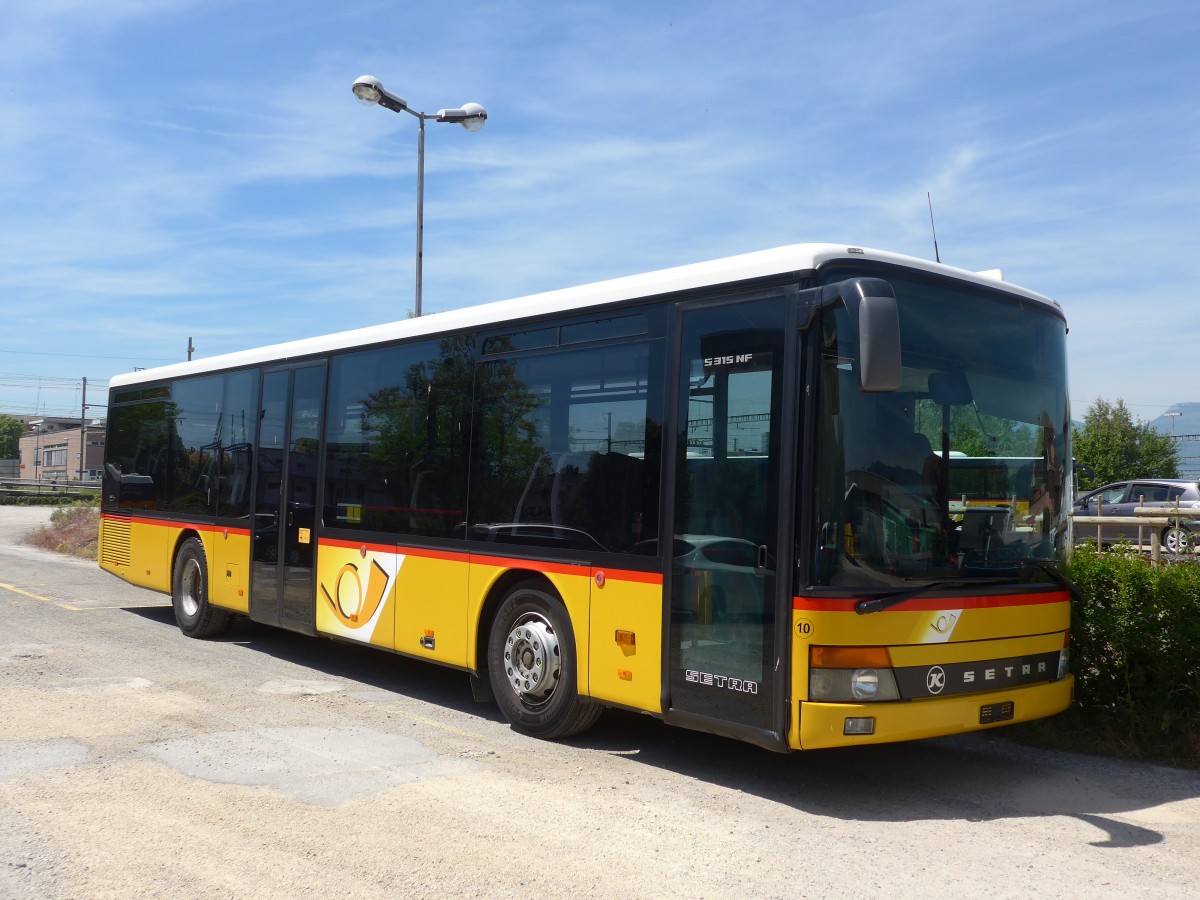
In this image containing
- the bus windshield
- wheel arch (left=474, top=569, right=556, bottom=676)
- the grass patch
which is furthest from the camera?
the grass patch

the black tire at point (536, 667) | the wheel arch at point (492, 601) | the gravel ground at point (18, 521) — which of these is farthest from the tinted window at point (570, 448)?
the gravel ground at point (18, 521)

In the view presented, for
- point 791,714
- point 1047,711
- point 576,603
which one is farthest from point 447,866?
point 1047,711

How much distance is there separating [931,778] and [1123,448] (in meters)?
61.6

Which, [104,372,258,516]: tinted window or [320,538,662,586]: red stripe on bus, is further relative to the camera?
[104,372,258,516]: tinted window

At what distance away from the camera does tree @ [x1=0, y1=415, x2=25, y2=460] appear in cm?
15288

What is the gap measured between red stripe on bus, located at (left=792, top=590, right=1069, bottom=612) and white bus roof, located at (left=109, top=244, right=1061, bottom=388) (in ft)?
5.80

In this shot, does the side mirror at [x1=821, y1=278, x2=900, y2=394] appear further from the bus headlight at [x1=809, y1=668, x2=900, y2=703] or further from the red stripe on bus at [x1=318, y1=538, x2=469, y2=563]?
the red stripe on bus at [x1=318, y1=538, x2=469, y2=563]

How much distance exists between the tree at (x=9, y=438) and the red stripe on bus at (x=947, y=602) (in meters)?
166

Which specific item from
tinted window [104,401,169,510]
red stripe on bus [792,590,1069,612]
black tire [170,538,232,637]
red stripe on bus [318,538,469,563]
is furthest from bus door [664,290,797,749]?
tinted window [104,401,169,510]

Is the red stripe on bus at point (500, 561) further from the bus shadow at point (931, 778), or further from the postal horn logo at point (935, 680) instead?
the postal horn logo at point (935, 680)

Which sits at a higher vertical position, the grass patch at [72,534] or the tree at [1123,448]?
the tree at [1123,448]

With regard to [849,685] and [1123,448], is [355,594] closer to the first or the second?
[849,685]

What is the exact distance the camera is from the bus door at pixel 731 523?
6.07m

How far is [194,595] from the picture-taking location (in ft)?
41.1
